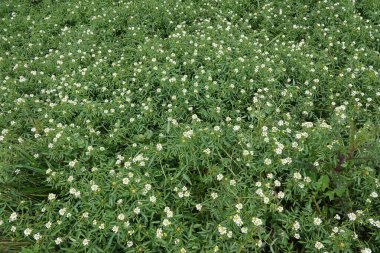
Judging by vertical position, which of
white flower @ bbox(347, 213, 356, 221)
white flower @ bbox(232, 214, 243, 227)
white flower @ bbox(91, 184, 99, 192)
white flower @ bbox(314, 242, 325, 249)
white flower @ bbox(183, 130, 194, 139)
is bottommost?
white flower @ bbox(314, 242, 325, 249)

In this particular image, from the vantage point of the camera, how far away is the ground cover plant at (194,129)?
3.10 m

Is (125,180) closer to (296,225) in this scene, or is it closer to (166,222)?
(166,222)

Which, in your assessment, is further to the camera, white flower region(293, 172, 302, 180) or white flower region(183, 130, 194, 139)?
white flower region(183, 130, 194, 139)

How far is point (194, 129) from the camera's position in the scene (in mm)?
3672

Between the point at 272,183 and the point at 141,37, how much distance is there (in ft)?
11.2

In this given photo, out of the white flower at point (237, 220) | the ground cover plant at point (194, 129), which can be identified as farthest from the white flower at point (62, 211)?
the white flower at point (237, 220)

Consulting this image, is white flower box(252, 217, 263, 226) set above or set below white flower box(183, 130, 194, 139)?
below

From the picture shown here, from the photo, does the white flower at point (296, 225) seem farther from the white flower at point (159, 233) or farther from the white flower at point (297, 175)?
the white flower at point (159, 233)

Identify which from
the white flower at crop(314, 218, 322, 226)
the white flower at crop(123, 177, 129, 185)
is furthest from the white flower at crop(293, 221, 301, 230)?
the white flower at crop(123, 177, 129, 185)

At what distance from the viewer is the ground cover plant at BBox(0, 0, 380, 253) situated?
3104 millimetres

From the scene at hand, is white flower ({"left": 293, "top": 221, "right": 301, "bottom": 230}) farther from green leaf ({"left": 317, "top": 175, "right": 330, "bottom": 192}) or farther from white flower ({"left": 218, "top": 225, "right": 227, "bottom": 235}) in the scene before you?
white flower ({"left": 218, "top": 225, "right": 227, "bottom": 235})

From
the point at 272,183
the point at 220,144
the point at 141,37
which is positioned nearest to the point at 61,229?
the point at 220,144

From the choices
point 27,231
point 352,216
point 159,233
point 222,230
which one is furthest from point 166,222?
point 352,216

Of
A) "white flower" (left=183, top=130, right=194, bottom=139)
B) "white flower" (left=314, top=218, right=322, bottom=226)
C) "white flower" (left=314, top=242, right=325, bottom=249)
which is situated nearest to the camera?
"white flower" (left=314, top=242, right=325, bottom=249)
